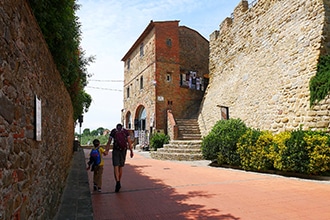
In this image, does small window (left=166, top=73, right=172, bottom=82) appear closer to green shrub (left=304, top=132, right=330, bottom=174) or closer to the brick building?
the brick building

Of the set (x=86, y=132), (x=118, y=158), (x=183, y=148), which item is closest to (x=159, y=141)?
(x=183, y=148)

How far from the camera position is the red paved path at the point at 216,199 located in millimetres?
3916

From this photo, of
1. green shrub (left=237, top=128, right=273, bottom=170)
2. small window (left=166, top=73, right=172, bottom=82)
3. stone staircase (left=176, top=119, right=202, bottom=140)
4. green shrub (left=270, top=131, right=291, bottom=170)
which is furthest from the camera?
small window (left=166, top=73, right=172, bottom=82)

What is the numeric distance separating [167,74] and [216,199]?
13892 millimetres

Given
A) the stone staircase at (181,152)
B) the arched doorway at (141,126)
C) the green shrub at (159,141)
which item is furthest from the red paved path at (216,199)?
the arched doorway at (141,126)

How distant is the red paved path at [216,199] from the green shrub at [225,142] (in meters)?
1.82

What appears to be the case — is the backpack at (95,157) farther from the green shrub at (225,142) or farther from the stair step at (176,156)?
the stair step at (176,156)

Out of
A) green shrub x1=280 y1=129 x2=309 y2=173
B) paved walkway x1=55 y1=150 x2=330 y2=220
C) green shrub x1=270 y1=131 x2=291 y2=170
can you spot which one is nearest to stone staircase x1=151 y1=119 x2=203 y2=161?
green shrub x1=270 y1=131 x2=291 y2=170

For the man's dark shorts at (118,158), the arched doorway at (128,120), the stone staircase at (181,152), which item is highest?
the arched doorway at (128,120)

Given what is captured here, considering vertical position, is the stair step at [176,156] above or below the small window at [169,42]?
below

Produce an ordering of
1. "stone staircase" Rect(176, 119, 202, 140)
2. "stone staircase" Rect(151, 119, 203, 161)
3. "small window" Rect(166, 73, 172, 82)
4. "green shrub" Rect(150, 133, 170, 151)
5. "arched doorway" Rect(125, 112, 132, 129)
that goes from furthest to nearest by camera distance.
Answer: "arched doorway" Rect(125, 112, 132, 129)
"small window" Rect(166, 73, 172, 82)
"green shrub" Rect(150, 133, 170, 151)
"stone staircase" Rect(176, 119, 202, 140)
"stone staircase" Rect(151, 119, 203, 161)

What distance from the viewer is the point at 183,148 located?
502 inches

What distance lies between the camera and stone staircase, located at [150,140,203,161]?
1174cm

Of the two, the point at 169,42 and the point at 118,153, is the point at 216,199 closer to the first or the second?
the point at 118,153
